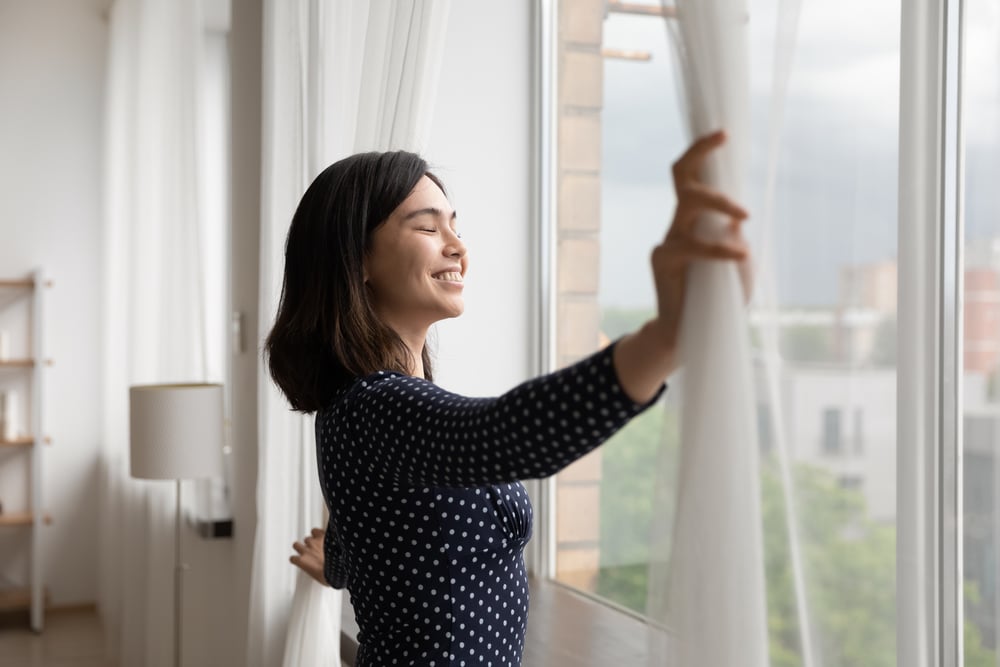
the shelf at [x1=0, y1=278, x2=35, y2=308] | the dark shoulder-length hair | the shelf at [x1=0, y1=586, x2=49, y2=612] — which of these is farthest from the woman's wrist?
the shelf at [x1=0, y1=586, x2=49, y2=612]

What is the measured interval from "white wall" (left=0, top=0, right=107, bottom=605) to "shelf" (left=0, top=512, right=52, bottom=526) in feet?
0.35

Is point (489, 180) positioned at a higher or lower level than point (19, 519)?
higher

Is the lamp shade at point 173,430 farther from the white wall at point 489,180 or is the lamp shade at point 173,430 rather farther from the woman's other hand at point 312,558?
the woman's other hand at point 312,558

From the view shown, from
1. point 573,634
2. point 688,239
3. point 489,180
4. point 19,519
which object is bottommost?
point 19,519

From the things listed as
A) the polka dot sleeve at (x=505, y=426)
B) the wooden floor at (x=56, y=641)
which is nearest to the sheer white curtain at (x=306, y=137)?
the polka dot sleeve at (x=505, y=426)

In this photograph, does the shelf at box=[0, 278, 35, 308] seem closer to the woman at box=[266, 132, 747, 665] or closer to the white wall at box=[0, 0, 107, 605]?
the white wall at box=[0, 0, 107, 605]

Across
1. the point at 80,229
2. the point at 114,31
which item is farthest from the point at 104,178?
the point at 114,31

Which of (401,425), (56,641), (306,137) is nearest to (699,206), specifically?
(401,425)

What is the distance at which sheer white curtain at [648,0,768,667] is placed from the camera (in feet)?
3.07

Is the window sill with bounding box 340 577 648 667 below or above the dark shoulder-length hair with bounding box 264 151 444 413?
below

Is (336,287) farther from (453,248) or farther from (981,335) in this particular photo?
(981,335)

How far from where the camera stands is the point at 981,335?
1.48m

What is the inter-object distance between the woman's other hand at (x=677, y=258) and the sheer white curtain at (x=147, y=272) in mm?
2674

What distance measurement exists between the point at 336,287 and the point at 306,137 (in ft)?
3.91
